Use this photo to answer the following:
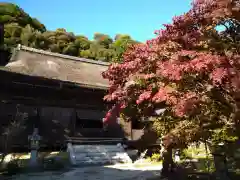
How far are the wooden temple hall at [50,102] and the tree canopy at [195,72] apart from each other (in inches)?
319

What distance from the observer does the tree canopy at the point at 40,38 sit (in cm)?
3297

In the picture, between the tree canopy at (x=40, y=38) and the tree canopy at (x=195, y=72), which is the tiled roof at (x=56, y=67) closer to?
the tree canopy at (x=195, y=72)

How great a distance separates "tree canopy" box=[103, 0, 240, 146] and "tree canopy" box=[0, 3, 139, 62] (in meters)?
26.9

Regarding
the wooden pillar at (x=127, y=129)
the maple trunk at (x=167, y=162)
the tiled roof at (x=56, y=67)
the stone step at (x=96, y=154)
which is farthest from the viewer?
the wooden pillar at (x=127, y=129)

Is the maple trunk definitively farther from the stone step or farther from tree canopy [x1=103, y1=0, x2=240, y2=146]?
the stone step

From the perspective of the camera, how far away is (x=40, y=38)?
3512 centimetres

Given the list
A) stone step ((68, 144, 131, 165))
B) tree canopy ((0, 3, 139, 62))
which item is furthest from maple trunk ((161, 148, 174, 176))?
tree canopy ((0, 3, 139, 62))

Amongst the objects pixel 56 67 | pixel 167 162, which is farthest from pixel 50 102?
pixel 167 162

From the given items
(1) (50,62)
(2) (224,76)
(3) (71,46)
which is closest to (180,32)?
(2) (224,76)

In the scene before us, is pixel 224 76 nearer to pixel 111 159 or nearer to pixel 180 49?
pixel 180 49

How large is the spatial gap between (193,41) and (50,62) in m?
12.6

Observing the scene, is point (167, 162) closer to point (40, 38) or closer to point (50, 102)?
point (50, 102)

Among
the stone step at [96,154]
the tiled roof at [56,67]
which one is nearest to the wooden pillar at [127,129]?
the stone step at [96,154]

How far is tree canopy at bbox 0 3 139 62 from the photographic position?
32969mm
